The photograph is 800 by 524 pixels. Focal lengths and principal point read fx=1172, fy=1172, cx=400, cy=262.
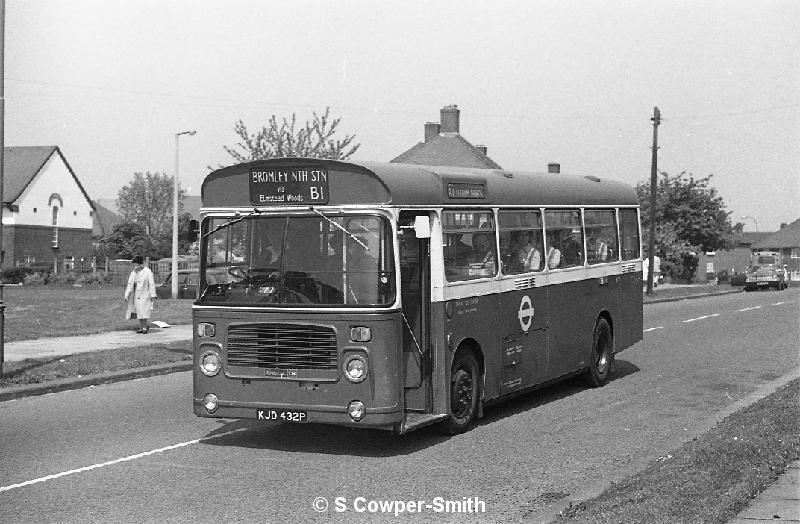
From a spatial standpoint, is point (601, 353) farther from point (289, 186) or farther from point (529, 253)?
point (289, 186)

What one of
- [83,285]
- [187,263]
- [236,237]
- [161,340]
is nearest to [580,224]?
[236,237]

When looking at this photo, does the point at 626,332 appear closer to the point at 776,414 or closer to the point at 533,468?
the point at 776,414

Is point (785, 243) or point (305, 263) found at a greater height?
point (785, 243)

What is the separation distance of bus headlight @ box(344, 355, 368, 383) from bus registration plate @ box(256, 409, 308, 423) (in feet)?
1.89

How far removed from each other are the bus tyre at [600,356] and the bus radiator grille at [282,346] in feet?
20.5

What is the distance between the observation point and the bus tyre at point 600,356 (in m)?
16.1

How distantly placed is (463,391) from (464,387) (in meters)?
0.04

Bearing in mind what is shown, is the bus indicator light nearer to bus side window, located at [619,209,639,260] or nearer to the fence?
bus side window, located at [619,209,639,260]

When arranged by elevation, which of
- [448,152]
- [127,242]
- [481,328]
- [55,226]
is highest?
[448,152]

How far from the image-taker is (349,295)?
1062cm

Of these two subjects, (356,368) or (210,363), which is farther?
(210,363)

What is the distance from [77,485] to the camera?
9.30 metres

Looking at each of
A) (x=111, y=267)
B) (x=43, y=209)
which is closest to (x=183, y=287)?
(x=111, y=267)

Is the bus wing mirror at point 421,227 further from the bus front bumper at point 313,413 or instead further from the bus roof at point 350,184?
the bus front bumper at point 313,413
